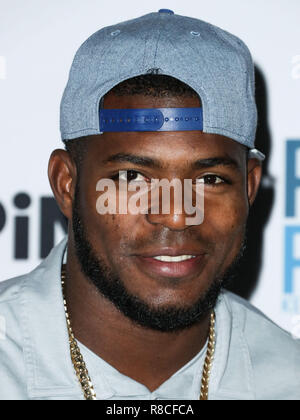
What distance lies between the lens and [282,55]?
2.19 metres

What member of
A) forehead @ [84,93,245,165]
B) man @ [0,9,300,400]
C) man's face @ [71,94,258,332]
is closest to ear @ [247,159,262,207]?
man @ [0,9,300,400]

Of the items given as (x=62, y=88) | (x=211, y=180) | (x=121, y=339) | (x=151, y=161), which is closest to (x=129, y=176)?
(x=151, y=161)

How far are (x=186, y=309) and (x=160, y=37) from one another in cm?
61

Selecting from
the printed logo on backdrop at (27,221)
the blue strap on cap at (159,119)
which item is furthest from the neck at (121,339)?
the printed logo on backdrop at (27,221)

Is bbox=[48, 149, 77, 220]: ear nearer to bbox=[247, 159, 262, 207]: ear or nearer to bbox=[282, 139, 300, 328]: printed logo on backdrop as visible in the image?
bbox=[247, 159, 262, 207]: ear

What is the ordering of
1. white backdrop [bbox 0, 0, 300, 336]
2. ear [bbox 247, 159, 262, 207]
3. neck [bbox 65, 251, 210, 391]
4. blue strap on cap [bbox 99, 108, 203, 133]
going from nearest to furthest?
blue strap on cap [bbox 99, 108, 203, 133] → neck [bbox 65, 251, 210, 391] → ear [bbox 247, 159, 262, 207] → white backdrop [bbox 0, 0, 300, 336]

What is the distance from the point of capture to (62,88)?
217cm

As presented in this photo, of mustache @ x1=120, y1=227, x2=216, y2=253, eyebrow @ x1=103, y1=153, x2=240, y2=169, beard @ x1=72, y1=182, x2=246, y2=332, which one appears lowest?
beard @ x1=72, y1=182, x2=246, y2=332

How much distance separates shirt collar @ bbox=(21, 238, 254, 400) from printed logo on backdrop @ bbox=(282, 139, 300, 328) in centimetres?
40

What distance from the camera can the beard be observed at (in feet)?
5.25

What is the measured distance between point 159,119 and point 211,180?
20 centimetres

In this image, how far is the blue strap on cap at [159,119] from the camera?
5.00ft

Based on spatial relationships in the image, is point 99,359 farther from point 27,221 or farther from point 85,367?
point 27,221

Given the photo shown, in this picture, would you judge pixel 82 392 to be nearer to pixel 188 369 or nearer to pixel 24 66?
pixel 188 369
